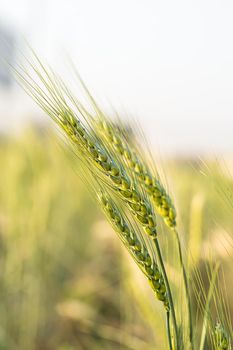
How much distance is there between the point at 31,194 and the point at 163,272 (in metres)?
1.53

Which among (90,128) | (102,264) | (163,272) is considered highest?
(90,128)

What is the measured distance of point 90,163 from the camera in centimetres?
51

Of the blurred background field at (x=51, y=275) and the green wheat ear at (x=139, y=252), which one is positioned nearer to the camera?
the green wheat ear at (x=139, y=252)

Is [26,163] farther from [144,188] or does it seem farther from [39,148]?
[144,188]

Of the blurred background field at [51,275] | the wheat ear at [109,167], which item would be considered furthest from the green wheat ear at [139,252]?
the blurred background field at [51,275]

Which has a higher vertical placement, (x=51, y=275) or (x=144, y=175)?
(x=144, y=175)

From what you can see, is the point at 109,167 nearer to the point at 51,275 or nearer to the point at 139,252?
the point at 139,252

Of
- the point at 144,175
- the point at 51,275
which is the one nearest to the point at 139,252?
the point at 144,175

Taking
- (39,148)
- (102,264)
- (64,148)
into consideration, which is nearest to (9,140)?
(39,148)

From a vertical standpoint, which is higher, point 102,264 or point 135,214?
point 135,214

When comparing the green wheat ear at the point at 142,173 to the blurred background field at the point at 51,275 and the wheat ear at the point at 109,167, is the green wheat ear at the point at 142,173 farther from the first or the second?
the blurred background field at the point at 51,275

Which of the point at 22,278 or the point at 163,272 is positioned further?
the point at 22,278

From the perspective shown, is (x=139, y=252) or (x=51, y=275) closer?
(x=139, y=252)

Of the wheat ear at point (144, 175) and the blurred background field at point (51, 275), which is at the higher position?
the wheat ear at point (144, 175)
